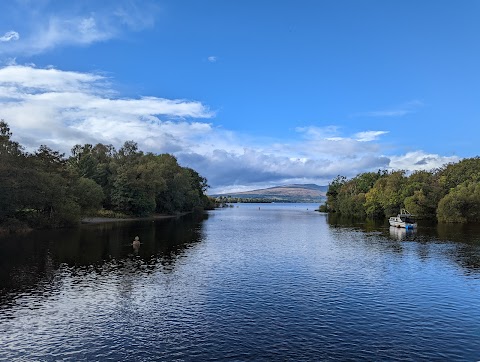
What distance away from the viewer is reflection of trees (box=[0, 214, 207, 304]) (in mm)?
44500

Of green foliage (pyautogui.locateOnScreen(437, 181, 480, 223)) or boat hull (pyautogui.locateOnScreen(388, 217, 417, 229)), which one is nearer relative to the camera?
boat hull (pyautogui.locateOnScreen(388, 217, 417, 229))

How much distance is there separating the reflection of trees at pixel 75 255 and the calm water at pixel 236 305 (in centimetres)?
25

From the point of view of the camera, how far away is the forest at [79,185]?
278 feet

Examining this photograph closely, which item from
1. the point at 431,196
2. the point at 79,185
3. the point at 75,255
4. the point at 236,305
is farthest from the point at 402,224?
the point at 79,185

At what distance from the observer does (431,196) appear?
147 metres

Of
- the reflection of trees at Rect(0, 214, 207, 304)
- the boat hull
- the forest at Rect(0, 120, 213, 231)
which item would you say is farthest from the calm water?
the boat hull

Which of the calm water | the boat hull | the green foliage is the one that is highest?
the green foliage

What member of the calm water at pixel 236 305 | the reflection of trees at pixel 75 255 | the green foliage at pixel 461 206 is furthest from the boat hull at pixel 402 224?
the reflection of trees at pixel 75 255

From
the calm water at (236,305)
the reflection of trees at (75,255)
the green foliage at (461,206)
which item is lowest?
the calm water at (236,305)

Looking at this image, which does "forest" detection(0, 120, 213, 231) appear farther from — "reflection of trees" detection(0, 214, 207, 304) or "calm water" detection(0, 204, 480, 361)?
"calm water" detection(0, 204, 480, 361)

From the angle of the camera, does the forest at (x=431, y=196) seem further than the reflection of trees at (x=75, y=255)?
Yes

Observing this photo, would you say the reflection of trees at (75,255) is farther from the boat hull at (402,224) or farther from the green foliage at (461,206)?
the green foliage at (461,206)

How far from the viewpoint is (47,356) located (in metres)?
23.1

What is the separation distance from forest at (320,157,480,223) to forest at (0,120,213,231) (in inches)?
3411
